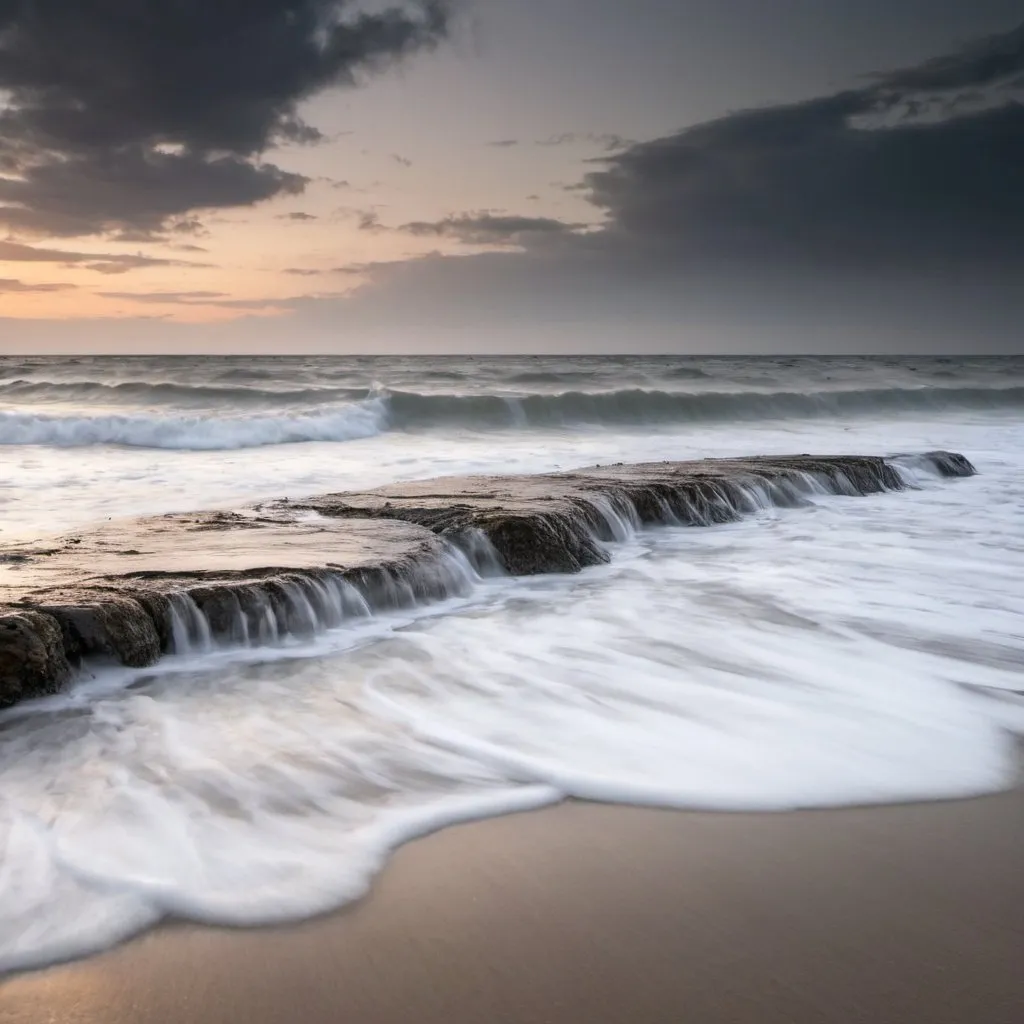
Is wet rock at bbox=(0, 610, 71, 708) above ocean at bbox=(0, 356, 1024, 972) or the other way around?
above

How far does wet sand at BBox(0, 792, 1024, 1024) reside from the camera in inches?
72.5

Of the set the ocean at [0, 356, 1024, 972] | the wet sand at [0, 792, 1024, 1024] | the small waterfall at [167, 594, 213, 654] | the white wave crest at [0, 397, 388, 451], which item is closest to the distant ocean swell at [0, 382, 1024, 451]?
the white wave crest at [0, 397, 388, 451]

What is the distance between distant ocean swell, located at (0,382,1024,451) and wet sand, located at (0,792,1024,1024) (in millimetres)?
14609

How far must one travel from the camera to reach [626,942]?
205 cm

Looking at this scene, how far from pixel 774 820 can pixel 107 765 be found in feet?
6.86

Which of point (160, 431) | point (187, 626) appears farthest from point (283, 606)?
point (160, 431)

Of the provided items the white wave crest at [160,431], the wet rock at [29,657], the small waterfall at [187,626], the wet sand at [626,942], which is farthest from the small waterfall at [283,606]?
the white wave crest at [160,431]

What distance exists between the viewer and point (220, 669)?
402 centimetres

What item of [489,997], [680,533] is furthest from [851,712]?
[680,533]

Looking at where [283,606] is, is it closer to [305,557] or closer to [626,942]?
[305,557]

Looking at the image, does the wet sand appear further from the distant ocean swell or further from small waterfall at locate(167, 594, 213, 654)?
the distant ocean swell

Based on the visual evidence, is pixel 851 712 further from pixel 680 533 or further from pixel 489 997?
pixel 680 533

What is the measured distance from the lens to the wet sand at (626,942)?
6.04 feet

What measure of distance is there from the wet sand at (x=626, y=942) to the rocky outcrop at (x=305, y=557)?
77.7 inches
